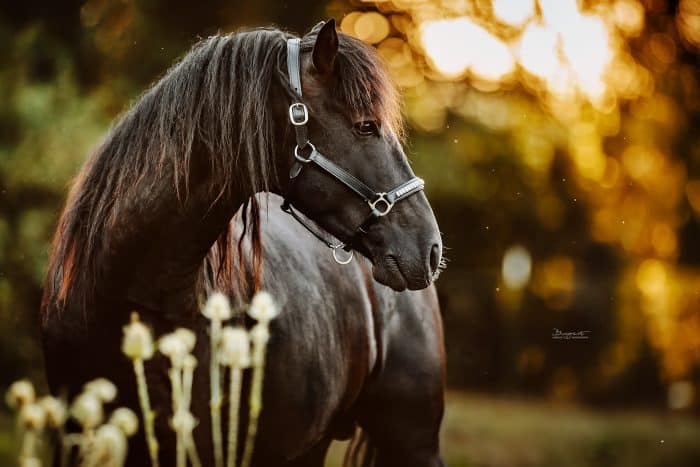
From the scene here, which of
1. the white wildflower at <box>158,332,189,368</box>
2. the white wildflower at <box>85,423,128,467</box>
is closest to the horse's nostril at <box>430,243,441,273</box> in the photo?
the white wildflower at <box>158,332,189,368</box>

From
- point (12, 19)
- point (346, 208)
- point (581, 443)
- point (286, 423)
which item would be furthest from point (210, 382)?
point (581, 443)

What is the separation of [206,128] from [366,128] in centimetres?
51

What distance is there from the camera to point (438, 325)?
4277mm

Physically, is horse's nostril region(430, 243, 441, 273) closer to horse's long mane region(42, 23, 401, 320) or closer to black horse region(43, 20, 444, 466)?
black horse region(43, 20, 444, 466)

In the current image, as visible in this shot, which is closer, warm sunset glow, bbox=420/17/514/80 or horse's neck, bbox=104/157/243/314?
horse's neck, bbox=104/157/243/314

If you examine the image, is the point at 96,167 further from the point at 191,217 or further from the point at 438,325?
the point at 438,325

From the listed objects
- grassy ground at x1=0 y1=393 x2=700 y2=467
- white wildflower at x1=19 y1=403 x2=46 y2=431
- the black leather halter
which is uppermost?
the black leather halter

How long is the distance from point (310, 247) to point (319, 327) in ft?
1.38

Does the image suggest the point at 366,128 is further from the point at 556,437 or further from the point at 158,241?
the point at 556,437

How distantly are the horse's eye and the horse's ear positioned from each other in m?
0.20

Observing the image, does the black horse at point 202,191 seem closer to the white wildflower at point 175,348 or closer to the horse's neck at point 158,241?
the horse's neck at point 158,241

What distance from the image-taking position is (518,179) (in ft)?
36.0

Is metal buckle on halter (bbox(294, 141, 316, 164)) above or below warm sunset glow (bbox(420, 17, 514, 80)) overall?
below

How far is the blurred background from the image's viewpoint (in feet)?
25.3
